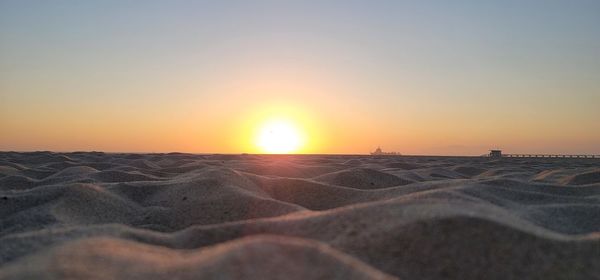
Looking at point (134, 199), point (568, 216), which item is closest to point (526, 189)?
point (568, 216)

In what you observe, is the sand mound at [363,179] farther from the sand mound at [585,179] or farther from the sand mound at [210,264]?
the sand mound at [210,264]

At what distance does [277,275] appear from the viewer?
3.64 feet

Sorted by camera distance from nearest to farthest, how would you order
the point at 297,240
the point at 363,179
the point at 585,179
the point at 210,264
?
the point at 210,264 → the point at 297,240 → the point at 363,179 → the point at 585,179

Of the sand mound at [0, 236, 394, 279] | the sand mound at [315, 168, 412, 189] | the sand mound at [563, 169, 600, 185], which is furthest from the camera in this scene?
the sand mound at [563, 169, 600, 185]

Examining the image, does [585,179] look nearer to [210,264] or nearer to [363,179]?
[363,179]

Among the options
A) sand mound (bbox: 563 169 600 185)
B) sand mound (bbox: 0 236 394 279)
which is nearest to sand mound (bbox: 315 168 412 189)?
sand mound (bbox: 563 169 600 185)

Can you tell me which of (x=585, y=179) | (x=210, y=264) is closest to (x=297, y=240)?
(x=210, y=264)

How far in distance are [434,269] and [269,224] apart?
562 millimetres

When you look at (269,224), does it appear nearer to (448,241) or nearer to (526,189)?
(448,241)

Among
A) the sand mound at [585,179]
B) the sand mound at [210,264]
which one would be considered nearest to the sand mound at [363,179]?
the sand mound at [585,179]

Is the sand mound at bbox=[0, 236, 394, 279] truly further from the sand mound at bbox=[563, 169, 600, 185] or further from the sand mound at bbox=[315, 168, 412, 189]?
the sand mound at bbox=[563, 169, 600, 185]

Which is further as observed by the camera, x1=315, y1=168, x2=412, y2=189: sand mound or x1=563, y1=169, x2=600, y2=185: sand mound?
x1=563, y1=169, x2=600, y2=185: sand mound

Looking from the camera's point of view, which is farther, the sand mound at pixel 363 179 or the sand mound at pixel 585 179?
the sand mound at pixel 585 179

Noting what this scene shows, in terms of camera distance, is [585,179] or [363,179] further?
[585,179]
